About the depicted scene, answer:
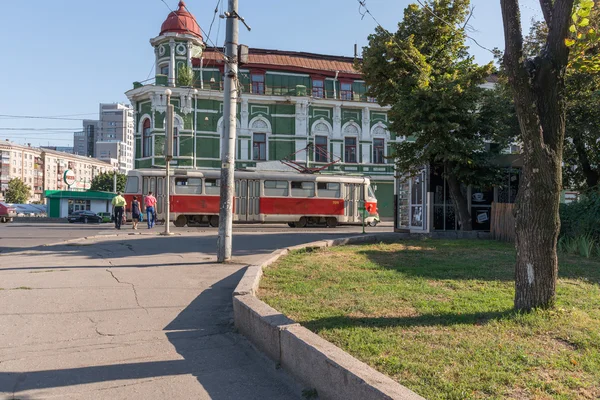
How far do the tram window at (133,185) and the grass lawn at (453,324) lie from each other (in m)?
18.1

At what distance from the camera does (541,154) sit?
471cm

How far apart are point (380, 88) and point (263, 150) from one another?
71.3 feet

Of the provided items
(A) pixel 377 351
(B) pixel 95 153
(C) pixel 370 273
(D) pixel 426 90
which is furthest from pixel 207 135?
(B) pixel 95 153

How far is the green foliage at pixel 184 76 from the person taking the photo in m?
34.8

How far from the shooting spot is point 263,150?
3747 centimetres

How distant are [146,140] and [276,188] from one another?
15862 mm

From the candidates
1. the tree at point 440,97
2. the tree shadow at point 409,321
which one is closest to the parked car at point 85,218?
the tree at point 440,97

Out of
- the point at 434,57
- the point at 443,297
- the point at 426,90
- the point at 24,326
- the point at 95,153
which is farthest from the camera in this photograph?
the point at 95,153

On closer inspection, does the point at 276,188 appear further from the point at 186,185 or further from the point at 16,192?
the point at 16,192

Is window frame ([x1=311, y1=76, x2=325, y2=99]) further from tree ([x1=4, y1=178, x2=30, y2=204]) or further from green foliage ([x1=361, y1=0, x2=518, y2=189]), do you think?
tree ([x1=4, y1=178, x2=30, y2=204])

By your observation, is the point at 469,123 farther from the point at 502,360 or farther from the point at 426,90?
the point at 502,360

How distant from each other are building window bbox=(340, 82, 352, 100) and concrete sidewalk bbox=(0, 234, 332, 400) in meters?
31.8

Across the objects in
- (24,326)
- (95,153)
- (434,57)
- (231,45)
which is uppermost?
(95,153)

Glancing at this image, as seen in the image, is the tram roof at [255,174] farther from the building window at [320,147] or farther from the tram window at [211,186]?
the building window at [320,147]
